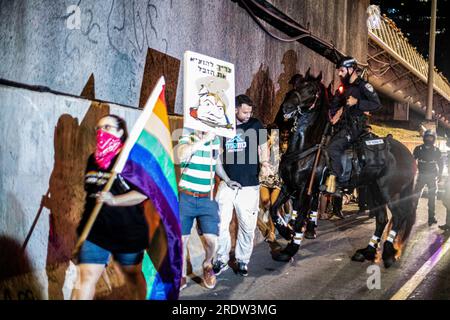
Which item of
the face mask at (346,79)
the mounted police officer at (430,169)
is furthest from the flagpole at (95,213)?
the mounted police officer at (430,169)

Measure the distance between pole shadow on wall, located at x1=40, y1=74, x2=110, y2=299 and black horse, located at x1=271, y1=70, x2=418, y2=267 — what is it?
3.26 meters

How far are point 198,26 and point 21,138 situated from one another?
10.6ft

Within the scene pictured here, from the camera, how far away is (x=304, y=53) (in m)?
10.0

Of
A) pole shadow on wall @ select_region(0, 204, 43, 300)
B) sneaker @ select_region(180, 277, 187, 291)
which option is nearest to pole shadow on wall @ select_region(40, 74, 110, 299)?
pole shadow on wall @ select_region(0, 204, 43, 300)

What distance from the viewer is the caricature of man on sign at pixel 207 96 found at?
5.05 metres

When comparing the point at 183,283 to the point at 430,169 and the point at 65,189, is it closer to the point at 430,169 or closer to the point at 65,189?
the point at 65,189

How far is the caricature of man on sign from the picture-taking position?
5.05 metres

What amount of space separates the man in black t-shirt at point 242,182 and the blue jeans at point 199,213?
22.7 inches

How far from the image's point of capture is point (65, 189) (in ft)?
12.8

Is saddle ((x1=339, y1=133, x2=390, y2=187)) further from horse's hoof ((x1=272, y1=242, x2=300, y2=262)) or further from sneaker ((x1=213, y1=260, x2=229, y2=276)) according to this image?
sneaker ((x1=213, y1=260, x2=229, y2=276))

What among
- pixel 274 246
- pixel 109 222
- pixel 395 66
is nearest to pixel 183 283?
pixel 109 222

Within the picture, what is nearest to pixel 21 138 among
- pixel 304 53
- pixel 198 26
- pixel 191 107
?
pixel 191 107

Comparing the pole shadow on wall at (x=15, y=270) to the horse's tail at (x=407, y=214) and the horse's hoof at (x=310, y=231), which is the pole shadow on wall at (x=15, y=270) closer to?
the horse's tail at (x=407, y=214)

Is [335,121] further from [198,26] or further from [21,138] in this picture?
[21,138]
